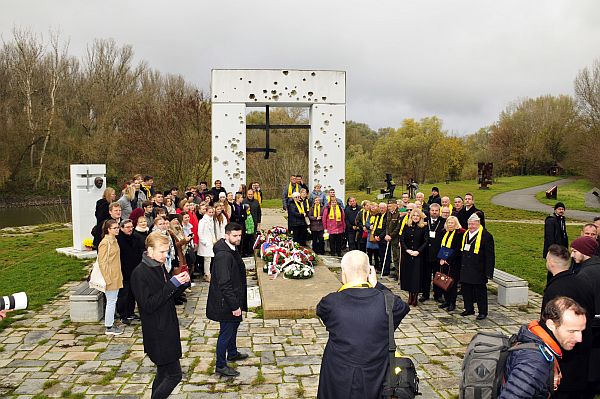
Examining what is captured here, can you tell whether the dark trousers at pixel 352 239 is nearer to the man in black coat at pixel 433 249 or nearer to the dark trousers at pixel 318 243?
the dark trousers at pixel 318 243

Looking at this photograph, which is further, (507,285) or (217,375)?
(507,285)

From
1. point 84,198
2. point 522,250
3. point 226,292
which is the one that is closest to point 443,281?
point 226,292

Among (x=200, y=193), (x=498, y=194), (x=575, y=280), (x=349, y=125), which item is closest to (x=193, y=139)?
(x=200, y=193)

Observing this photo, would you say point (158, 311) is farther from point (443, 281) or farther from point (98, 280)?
point (443, 281)

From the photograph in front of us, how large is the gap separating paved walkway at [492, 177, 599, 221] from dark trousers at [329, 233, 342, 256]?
1528cm

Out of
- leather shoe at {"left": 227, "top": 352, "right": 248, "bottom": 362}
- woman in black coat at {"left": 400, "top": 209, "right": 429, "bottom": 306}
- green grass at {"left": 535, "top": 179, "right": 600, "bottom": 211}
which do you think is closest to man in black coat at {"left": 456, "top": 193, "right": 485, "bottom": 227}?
woman in black coat at {"left": 400, "top": 209, "right": 429, "bottom": 306}

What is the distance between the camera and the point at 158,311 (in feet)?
13.3

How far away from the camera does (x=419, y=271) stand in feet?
25.5

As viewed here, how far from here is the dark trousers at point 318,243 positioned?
1213 cm

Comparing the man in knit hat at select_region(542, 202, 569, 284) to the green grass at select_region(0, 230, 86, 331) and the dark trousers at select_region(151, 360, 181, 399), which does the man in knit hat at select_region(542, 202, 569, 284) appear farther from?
the green grass at select_region(0, 230, 86, 331)

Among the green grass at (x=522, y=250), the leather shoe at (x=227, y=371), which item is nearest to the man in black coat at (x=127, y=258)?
the leather shoe at (x=227, y=371)

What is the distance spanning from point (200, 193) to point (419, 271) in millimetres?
6577

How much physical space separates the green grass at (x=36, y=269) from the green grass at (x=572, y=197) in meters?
26.3

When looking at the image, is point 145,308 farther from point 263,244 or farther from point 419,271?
point 263,244
